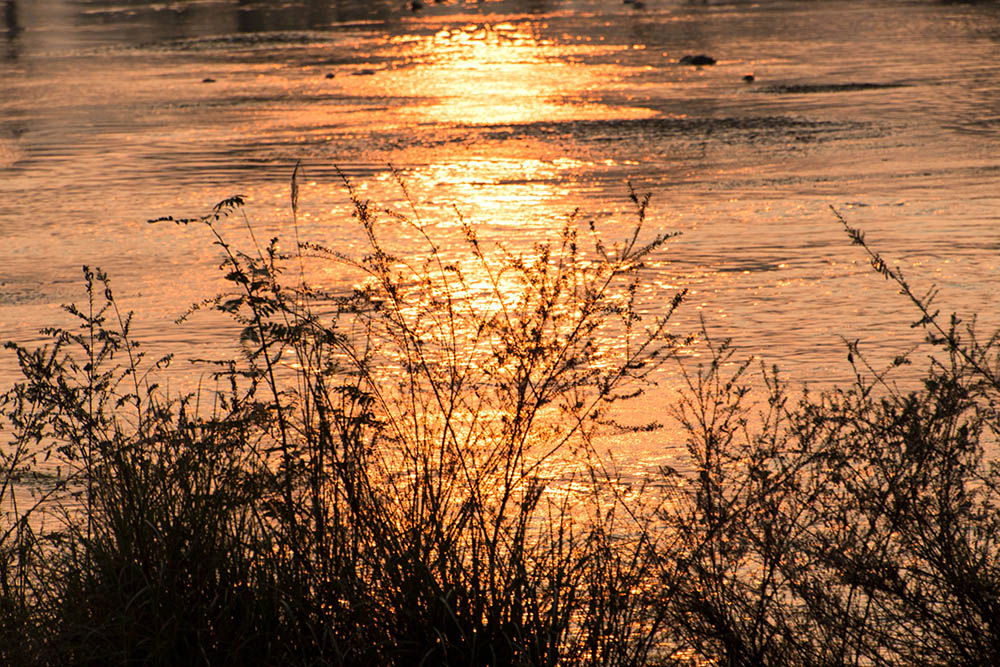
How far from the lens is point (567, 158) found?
13.7 metres

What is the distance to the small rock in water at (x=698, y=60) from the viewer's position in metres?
23.7

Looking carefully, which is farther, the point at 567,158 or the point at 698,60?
the point at 698,60

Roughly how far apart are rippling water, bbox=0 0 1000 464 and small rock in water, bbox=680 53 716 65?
219 mm

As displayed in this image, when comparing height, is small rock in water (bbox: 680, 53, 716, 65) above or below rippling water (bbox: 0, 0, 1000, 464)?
below

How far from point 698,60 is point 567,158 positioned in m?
10.9

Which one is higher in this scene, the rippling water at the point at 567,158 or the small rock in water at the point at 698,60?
the rippling water at the point at 567,158

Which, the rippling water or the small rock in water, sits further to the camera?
the small rock in water

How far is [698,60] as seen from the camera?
2389 centimetres

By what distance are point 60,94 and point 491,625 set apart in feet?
64.3

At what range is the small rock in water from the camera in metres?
23.7

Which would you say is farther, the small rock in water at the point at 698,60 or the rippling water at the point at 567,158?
the small rock in water at the point at 698,60

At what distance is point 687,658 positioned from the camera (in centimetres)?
355

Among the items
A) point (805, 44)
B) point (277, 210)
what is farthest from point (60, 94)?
point (805, 44)

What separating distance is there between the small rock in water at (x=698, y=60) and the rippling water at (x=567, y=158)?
0.72 feet
